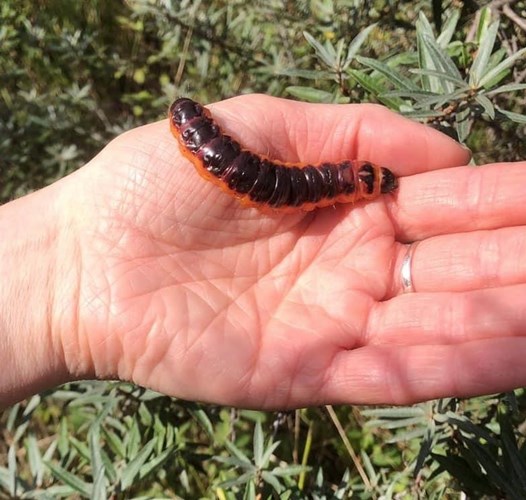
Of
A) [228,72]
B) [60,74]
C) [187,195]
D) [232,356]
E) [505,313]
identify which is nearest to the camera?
[505,313]

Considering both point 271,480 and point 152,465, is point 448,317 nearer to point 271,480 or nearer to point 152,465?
point 271,480

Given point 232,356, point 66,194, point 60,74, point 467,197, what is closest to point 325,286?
point 232,356

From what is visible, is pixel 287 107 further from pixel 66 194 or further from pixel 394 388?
pixel 394 388

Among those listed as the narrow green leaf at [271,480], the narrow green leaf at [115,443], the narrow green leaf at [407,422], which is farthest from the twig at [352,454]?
the narrow green leaf at [115,443]

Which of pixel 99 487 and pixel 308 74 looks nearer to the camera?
pixel 99 487

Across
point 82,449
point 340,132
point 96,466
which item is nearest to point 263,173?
point 340,132

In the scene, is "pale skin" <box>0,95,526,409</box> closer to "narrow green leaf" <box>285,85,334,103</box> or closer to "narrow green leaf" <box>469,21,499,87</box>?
"narrow green leaf" <box>469,21,499,87</box>

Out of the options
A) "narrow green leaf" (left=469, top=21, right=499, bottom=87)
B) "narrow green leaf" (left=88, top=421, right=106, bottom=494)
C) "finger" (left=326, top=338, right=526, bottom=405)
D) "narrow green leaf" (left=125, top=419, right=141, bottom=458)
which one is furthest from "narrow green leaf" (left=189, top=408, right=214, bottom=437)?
"narrow green leaf" (left=469, top=21, right=499, bottom=87)
